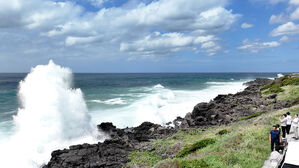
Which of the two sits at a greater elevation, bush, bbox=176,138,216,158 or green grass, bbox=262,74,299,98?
green grass, bbox=262,74,299,98

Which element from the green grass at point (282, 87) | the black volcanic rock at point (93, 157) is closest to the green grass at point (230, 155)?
the black volcanic rock at point (93, 157)

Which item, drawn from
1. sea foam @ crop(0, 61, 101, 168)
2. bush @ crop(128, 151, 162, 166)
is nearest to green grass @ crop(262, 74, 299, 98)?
bush @ crop(128, 151, 162, 166)

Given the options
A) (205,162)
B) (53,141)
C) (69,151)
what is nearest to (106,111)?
(53,141)

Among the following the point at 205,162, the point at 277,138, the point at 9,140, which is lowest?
the point at 9,140

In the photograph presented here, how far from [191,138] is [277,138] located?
9.62 meters

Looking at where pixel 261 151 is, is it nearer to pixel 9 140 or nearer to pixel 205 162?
pixel 205 162

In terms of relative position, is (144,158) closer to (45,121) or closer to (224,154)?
(224,154)

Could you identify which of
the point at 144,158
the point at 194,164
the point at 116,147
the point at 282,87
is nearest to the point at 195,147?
the point at 144,158

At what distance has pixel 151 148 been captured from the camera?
17.7 metres

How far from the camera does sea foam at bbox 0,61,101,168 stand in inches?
768

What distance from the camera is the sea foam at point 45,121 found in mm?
19516

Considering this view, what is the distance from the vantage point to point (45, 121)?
2352cm

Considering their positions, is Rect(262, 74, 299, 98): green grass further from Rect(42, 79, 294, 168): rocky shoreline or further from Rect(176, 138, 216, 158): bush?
Rect(176, 138, 216, 158): bush

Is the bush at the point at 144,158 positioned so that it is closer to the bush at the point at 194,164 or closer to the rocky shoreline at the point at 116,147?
the rocky shoreline at the point at 116,147
